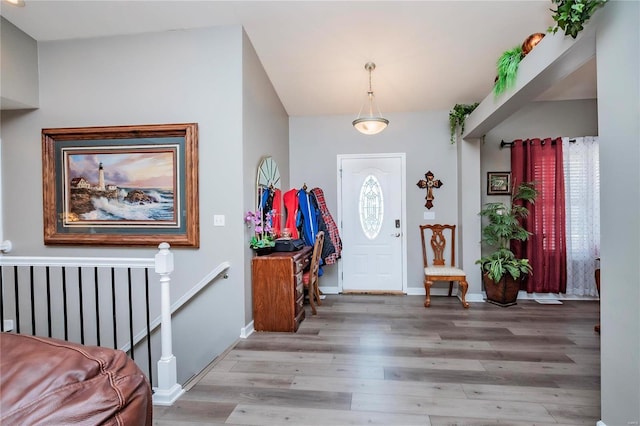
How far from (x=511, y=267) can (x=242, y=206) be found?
342cm

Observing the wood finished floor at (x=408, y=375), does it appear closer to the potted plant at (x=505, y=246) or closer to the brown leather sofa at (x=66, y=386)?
the potted plant at (x=505, y=246)

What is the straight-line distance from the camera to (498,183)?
4.52 metres

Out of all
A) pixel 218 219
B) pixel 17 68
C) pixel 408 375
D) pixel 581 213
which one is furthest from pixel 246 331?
pixel 581 213

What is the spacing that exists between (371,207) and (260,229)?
6.72 feet

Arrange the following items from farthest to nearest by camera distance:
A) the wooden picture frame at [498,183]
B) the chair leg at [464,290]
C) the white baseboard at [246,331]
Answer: the wooden picture frame at [498,183]
the chair leg at [464,290]
the white baseboard at [246,331]

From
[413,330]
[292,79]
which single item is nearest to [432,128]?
[292,79]

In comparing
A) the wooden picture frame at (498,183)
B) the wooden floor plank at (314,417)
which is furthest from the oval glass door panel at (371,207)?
the wooden floor plank at (314,417)

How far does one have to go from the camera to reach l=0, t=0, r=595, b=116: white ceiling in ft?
9.71

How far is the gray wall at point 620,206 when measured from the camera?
4.58ft

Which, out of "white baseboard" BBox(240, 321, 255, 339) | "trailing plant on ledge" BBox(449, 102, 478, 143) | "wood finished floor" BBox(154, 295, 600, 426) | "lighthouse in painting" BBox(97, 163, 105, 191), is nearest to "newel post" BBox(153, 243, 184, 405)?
"wood finished floor" BBox(154, 295, 600, 426)

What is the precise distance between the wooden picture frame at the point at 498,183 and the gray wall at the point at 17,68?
5.71 meters

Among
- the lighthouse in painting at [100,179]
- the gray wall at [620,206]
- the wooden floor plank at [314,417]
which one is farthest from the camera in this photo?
the lighthouse in painting at [100,179]

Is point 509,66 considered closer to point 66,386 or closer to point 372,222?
point 372,222

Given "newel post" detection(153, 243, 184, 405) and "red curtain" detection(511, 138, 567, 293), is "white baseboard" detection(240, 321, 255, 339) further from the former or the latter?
"red curtain" detection(511, 138, 567, 293)
